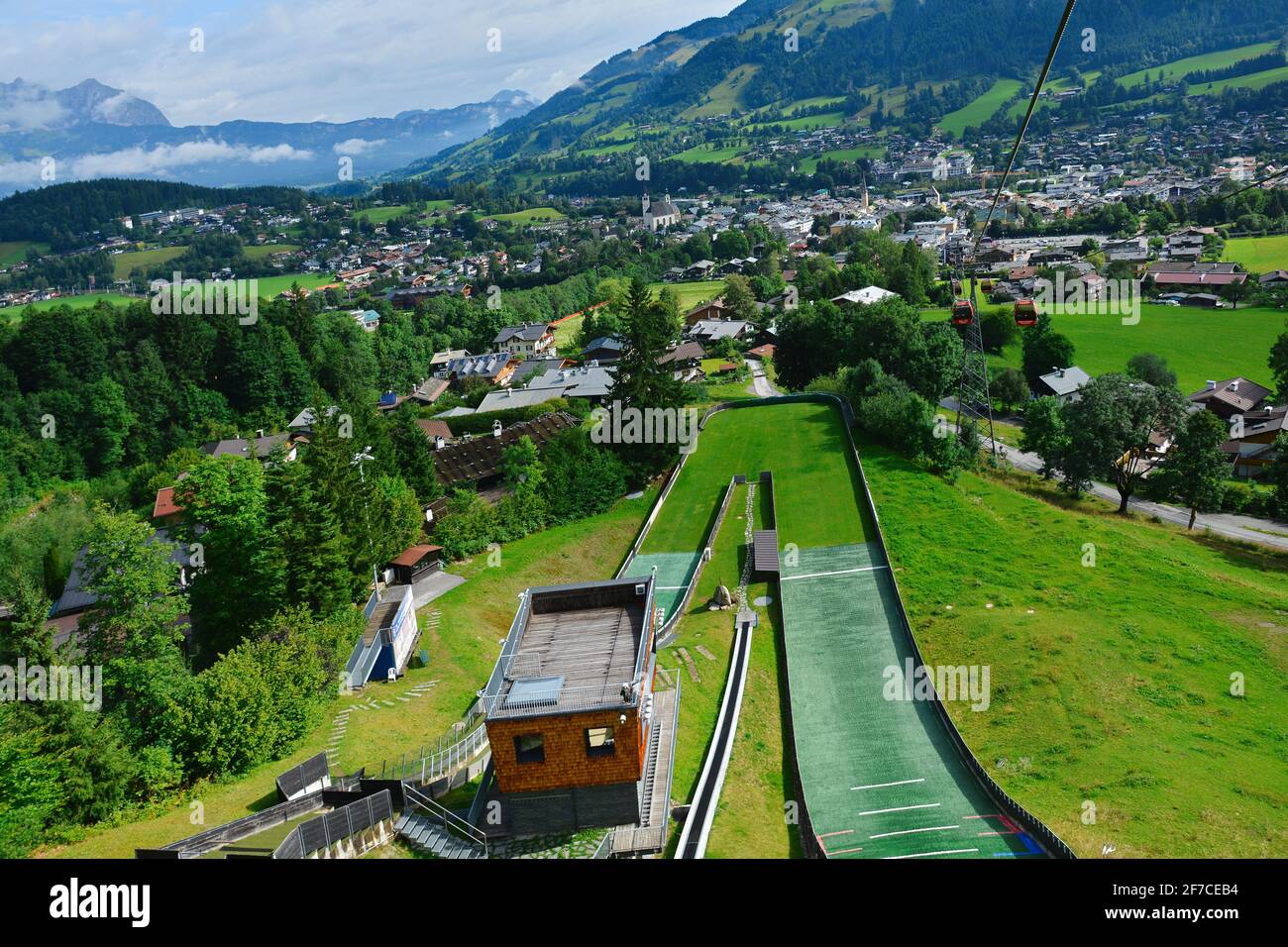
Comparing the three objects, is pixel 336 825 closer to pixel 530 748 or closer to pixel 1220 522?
pixel 530 748

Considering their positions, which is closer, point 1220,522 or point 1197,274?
point 1220,522

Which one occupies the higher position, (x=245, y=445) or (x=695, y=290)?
(x=695, y=290)

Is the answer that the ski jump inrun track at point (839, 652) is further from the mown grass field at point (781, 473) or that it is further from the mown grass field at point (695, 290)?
the mown grass field at point (695, 290)

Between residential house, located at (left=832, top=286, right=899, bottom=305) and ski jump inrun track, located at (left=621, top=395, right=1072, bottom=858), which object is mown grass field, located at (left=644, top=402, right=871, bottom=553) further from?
residential house, located at (left=832, top=286, right=899, bottom=305)

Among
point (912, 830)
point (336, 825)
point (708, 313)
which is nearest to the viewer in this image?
point (336, 825)

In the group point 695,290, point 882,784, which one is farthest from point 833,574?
point 695,290
